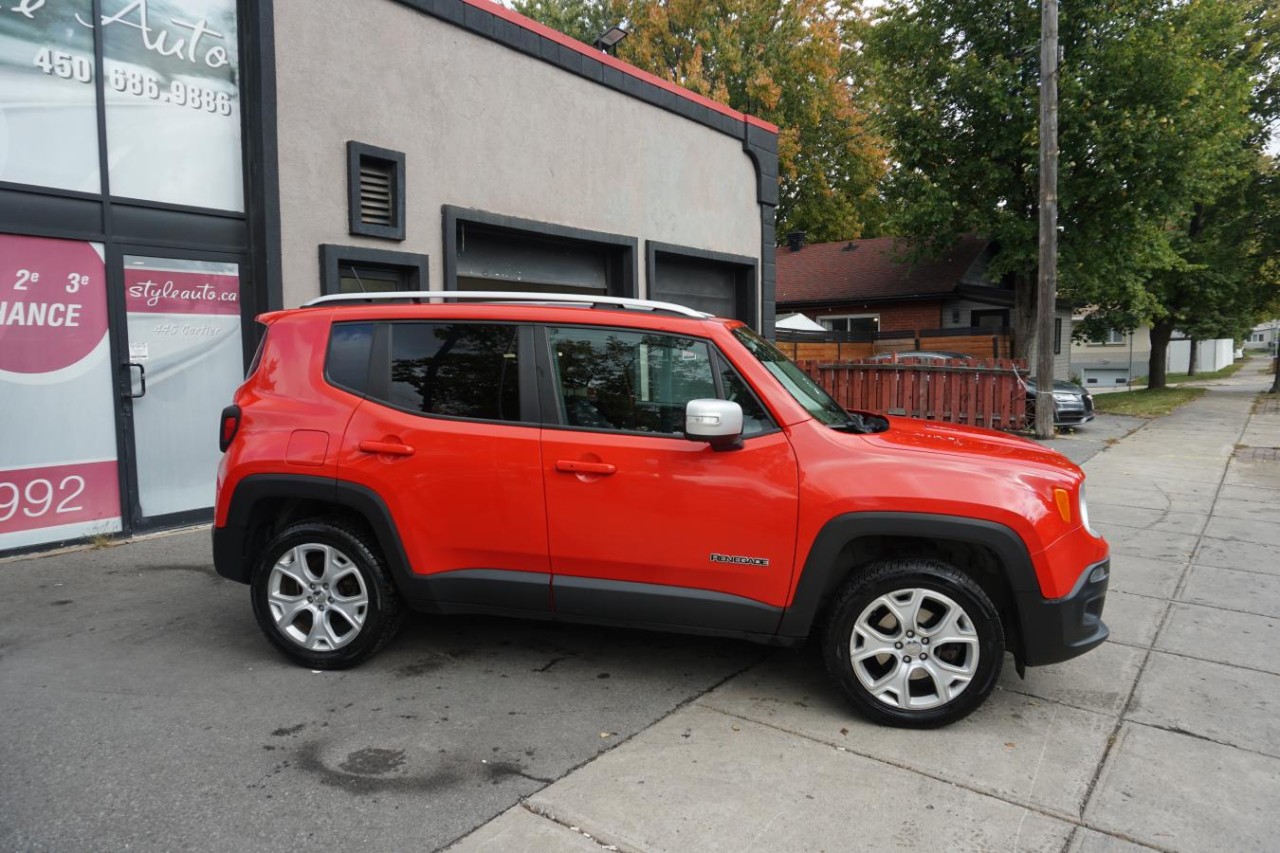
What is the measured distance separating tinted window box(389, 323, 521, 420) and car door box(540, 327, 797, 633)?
0.67 feet

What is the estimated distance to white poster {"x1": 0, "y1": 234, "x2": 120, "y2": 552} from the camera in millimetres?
6008

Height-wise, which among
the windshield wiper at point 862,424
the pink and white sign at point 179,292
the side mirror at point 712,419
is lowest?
the windshield wiper at point 862,424

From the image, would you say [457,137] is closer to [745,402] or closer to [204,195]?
[204,195]

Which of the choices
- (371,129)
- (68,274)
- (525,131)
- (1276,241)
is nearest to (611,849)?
(68,274)

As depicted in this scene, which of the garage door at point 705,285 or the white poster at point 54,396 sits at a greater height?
the garage door at point 705,285

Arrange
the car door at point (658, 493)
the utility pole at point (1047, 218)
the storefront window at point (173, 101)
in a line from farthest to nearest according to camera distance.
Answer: the utility pole at point (1047, 218), the storefront window at point (173, 101), the car door at point (658, 493)

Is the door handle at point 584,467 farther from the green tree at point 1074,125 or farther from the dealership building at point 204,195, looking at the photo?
the green tree at point 1074,125

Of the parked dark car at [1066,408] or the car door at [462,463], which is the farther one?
the parked dark car at [1066,408]

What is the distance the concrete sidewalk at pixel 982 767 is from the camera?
2.77 metres

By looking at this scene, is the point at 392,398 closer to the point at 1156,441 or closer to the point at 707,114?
the point at 707,114

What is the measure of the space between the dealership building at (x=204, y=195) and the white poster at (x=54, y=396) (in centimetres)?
1

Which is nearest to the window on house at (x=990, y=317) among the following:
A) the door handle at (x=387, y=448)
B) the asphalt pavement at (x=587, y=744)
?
the asphalt pavement at (x=587, y=744)

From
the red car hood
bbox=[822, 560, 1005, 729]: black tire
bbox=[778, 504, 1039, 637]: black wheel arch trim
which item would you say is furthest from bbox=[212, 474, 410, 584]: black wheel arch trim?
the red car hood

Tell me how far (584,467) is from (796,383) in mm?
1104
